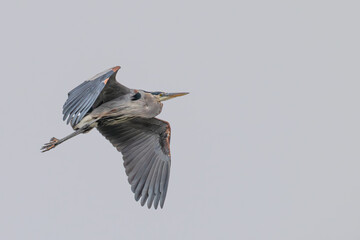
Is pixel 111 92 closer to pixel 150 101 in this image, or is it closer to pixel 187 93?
pixel 150 101

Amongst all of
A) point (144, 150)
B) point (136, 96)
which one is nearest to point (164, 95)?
point (136, 96)

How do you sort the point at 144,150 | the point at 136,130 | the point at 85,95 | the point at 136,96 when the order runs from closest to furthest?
the point at 85,95, the point at 136,96, the point at 144,150, the point at 136,130

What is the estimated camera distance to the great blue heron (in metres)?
8.91

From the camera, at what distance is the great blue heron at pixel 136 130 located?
8914mm

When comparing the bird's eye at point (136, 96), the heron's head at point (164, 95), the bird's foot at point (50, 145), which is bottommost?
the bird's foot at point (50, 145)

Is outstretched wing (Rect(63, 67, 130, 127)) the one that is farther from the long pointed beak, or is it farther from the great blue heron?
the long pointed beak

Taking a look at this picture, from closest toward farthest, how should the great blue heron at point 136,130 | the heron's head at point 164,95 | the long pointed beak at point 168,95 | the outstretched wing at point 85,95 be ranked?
the outstretched wing at point 85,95 < the great blue heron at point 136,130 < the heron's head at point 164,95 < the long pointed beak at point 168,95

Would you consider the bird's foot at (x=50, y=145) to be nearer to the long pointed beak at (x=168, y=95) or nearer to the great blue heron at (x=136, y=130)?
the great blue heron at (x=136, y=130)

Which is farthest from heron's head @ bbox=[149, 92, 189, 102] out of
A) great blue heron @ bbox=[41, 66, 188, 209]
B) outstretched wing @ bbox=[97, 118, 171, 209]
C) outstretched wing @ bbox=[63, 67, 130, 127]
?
outstretched wing @ bbox=[63, 67, 130, 127]

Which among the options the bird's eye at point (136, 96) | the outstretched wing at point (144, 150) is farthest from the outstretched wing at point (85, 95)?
the outstretched wing at point (144, 150)

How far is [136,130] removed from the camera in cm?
962

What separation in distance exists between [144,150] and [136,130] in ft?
1.11

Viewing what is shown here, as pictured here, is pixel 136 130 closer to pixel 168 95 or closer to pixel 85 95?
pixel 168 95

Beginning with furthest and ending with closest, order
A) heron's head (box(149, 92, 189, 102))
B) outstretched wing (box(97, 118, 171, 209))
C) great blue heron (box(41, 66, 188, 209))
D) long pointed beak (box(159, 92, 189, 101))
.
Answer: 1. long pointed beak (box(159, 92, 189, 101))
2. heron's head (box(149, 92, 189, 102))
3. outstretched wing (box(97, 118, 171, 209))
4. great blue heron (box(41, 66, 188, 209))
